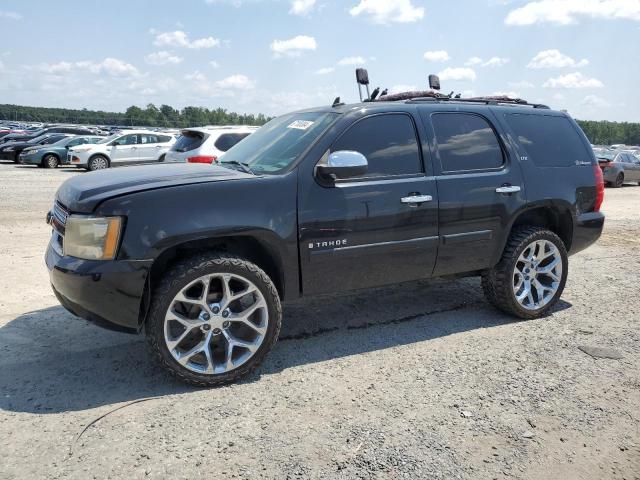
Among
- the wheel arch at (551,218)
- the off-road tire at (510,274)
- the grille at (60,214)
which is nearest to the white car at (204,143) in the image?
the grille at (60,214)

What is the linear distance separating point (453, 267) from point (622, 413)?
5.43 feet

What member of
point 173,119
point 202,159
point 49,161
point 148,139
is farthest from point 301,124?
point 173,119

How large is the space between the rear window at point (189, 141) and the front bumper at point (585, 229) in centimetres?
785

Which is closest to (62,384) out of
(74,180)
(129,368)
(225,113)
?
(129,368)

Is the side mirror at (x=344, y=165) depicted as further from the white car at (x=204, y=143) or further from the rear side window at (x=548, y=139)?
the white car at (x=204, y=143)

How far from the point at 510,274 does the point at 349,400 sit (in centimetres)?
213

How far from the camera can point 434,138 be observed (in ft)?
14.4

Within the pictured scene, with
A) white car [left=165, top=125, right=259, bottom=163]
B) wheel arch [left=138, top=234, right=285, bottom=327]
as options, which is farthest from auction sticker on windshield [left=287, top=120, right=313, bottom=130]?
white car [left=165, top=125, right=259, bottom=163]

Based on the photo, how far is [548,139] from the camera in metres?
5.05

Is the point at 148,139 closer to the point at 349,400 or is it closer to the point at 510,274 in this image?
the point at 510,274

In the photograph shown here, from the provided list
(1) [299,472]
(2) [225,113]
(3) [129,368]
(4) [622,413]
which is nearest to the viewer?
(1) [299,472]

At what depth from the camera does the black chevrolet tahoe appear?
3.35 m

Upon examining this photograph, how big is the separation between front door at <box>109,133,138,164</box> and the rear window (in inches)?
428

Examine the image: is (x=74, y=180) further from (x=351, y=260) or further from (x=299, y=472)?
(x=299, y=472)
